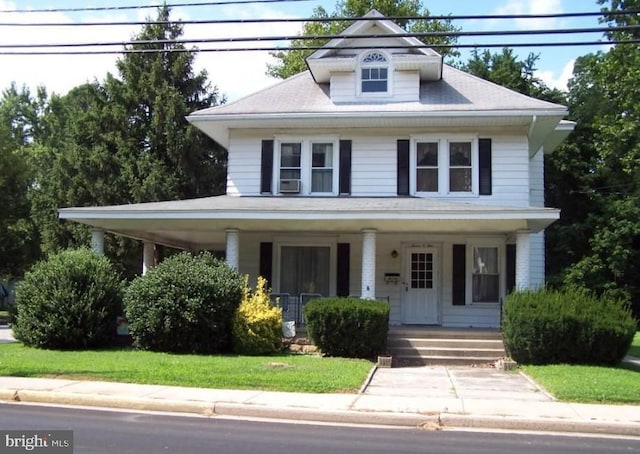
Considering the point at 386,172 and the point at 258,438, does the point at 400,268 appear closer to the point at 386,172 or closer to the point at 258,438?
the point at 386,172

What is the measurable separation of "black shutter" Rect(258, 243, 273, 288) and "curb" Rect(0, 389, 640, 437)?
9.70 m

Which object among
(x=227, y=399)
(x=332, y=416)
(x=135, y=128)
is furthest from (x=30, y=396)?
(x=135, y=128)

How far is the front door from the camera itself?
18625 mm

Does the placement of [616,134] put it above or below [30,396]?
above

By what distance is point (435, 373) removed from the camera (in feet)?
43.5

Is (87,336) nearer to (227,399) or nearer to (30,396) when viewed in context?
(30,396)

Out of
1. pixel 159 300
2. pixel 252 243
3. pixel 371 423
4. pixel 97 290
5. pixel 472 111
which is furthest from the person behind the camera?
pixel 252 243

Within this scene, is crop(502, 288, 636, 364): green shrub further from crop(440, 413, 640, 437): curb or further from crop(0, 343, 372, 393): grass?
crop(440, 413, 640, 437): curb

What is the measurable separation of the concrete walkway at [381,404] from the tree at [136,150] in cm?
1929

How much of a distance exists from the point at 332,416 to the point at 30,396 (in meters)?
4.58

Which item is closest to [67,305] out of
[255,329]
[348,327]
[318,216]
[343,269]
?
[255,329]

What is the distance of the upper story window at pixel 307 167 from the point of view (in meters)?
18.6

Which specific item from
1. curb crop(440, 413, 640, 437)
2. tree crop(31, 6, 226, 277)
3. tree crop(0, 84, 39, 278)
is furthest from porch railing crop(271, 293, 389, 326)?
tree crop(0, 84, 39, 278)

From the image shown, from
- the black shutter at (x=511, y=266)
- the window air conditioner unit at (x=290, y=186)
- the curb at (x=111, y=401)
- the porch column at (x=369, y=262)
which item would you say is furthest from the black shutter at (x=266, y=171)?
the curb at (x=111, y=401)
